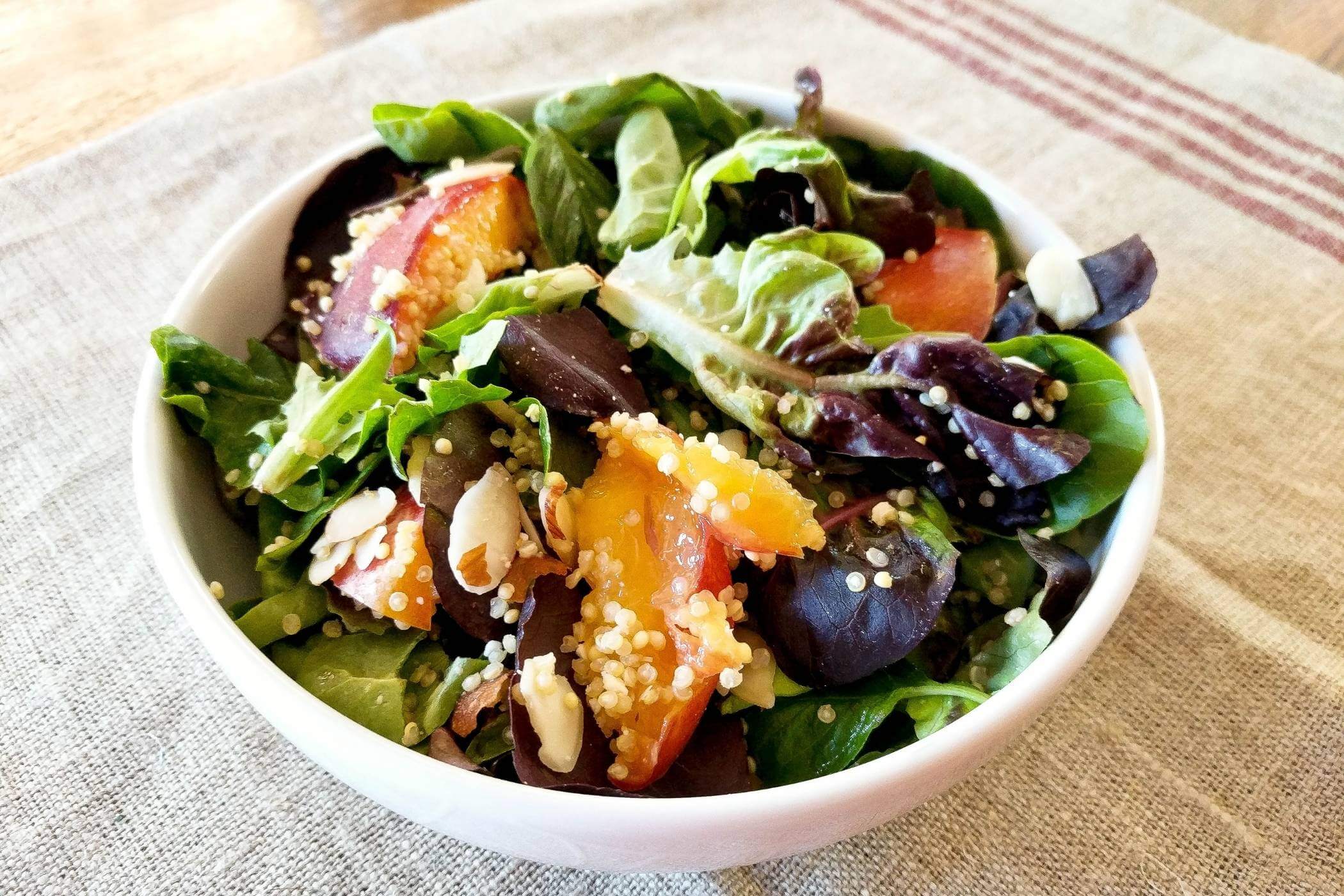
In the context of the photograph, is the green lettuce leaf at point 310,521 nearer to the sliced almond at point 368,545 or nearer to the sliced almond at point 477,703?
the sliced almond at point 368,545

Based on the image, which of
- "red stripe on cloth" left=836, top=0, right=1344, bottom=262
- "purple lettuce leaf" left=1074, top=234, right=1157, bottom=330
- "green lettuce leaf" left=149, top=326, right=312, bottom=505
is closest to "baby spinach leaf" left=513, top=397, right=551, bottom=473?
"green lettuce leaf" left=149, top=326, right=312, bottom=505

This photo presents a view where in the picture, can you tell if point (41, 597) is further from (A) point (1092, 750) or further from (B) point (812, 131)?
(A) point (1092, 750)

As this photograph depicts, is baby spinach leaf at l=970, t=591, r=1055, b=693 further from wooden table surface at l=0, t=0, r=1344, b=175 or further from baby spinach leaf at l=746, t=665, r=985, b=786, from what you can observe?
wooden table surface at l=0, t=0, r=1344, b=175

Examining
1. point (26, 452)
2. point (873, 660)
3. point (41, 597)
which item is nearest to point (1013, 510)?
point (873, 660)

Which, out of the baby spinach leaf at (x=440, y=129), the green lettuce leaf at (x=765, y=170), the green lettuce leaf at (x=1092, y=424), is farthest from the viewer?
the baby spinach leaf at (x=440, y=129)

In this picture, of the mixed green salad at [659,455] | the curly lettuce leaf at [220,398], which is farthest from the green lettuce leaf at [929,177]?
the curly lettuce leaf at [220,398]
